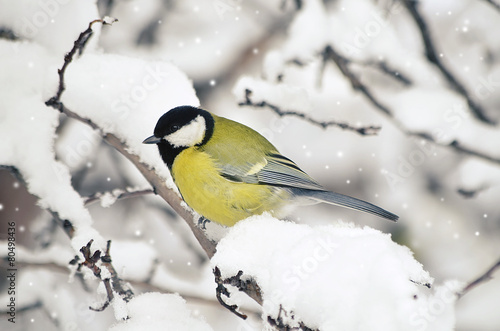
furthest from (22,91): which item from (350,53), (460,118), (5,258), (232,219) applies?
(460,118)

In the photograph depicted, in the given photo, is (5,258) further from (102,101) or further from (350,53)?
(350,53)

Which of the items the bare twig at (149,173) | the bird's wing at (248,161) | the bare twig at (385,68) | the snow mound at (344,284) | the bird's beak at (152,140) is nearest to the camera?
the snow mound at (344,284)

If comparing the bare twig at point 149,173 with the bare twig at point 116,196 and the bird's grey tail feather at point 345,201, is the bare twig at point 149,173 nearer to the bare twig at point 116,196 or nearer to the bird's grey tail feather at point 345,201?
the bare twig at point 116,196

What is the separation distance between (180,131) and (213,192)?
0.28 m

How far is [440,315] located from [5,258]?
64.9 inches

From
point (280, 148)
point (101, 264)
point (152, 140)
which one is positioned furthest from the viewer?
point (280, 148)

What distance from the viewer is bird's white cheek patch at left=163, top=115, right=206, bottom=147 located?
5.64 feet

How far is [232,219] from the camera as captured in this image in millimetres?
1639

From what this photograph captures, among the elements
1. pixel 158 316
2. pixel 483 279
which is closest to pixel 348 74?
pixel 483 279

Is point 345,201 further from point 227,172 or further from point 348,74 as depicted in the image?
point 348,74

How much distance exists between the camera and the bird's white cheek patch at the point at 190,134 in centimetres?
172

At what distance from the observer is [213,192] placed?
5.36ft

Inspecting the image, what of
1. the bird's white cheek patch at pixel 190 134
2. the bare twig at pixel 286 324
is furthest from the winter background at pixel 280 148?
the bird's white cheek patch at pixel 190 134

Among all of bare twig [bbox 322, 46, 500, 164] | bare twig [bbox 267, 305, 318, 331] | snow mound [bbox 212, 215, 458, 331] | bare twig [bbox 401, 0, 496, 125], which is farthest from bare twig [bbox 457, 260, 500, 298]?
bare twig [bbox 401, 0, 496, 125]
